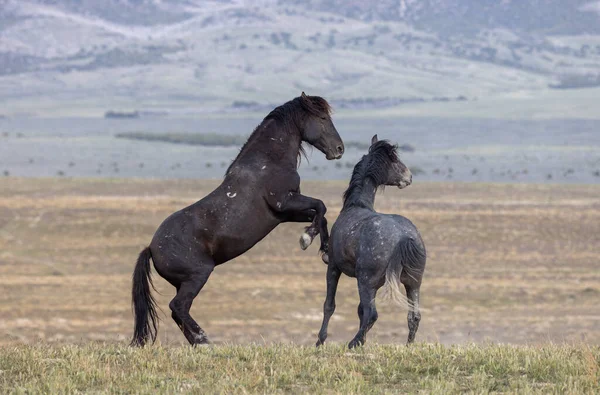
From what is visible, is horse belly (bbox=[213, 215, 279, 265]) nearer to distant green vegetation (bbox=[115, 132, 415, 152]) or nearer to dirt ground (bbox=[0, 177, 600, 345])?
dirt ground (bbox=[0, 177, 600, 345])

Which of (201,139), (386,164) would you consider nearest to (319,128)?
(386,164)

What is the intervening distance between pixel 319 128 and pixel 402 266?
1804mm

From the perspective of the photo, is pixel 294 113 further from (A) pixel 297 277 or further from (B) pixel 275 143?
(A) pixel 297 277

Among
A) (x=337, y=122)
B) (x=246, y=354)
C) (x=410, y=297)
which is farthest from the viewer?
(x=337, y=122)

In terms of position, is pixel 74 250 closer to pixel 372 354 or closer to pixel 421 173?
pixel 372 354

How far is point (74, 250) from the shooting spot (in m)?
36.6

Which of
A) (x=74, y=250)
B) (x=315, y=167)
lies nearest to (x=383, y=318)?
(x=74, y=250)

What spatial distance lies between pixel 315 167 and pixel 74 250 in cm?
5438

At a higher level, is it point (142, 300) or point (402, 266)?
point (402, 266)

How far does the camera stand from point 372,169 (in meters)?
12.1

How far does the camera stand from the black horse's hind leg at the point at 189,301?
36.7 feet

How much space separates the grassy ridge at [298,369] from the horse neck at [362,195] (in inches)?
→ 68.4

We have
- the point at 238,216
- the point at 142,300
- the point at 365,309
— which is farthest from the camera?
the point at 142,300

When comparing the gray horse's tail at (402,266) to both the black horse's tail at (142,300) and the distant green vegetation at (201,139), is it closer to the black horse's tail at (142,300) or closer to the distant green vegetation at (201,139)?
the black horse's tail at (142,300)
